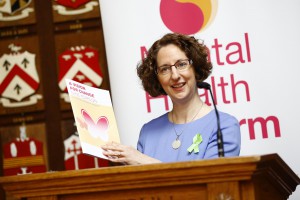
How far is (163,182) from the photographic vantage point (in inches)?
79.4

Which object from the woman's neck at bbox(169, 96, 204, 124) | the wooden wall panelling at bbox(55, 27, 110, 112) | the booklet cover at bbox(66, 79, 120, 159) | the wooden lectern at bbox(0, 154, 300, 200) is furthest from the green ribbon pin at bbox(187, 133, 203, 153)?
the wooden wall panelling at bbox(55, 27, 110, 112)

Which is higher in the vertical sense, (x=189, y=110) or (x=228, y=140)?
(x=189, y=110)

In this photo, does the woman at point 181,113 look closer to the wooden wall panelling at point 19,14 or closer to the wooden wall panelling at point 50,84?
the wooden wall panelling at point 50,84

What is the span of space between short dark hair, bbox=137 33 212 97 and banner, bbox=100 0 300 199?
675 millimetres

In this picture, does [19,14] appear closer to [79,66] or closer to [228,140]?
[79,66]

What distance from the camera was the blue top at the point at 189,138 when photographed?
103 inches

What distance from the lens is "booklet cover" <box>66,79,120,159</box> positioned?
2.32 meters

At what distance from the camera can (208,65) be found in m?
2.98

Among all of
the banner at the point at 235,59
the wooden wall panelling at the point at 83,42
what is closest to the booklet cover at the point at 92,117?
the banner at the point at 235,59

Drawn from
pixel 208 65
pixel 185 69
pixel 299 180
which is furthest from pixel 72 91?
pixel 299 180

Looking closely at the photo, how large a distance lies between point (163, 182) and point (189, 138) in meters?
0.75

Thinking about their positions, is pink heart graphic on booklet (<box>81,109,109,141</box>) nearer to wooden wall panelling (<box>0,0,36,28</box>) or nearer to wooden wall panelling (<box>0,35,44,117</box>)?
wooden wall panelling (<box>0,35,44,117</box>)

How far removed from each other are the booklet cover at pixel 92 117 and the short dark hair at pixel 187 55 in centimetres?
47

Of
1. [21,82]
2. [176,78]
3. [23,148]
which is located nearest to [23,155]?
[23,148]
